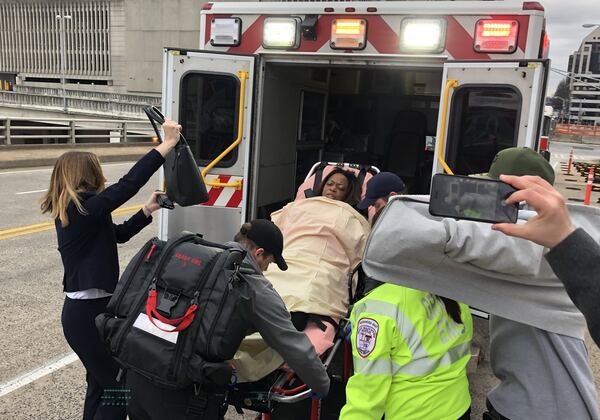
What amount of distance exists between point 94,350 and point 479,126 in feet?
10.6

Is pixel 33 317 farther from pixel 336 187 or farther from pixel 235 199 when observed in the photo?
pixel 336 187

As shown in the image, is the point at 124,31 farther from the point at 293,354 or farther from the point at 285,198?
the point at 293,354

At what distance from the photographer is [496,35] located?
4.22 metres

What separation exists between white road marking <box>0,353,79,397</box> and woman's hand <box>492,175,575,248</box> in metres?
3.73

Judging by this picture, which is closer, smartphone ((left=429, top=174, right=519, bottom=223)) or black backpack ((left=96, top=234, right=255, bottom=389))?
smartphone ((left=429, top=174, right=519, bottom=223))

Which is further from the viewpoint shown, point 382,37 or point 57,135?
point 57,135

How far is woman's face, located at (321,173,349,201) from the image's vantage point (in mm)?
5078

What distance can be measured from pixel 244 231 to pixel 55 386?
2.23 metres

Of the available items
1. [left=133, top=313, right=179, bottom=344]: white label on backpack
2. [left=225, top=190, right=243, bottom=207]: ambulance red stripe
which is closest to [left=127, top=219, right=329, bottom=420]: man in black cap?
[left=133, top=313, right=179, bottom=344]: white label on backpack

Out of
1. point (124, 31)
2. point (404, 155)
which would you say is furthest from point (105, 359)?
point (124, 31)

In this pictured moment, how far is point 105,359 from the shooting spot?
2.88 metres

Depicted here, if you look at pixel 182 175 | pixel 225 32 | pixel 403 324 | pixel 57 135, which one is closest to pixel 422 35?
pixel 225 32

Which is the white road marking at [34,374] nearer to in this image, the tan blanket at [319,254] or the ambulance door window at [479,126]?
the tan blanket at [319,254]

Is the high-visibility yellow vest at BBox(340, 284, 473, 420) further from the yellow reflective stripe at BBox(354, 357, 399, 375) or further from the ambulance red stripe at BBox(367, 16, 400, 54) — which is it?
the ambulance red stripe at BBox(367, 16, 400, 54)
